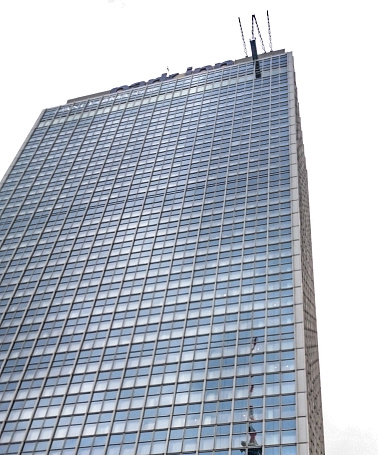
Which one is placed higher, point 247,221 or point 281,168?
point 281,168

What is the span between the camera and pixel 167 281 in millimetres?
105062

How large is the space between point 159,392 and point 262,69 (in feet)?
301

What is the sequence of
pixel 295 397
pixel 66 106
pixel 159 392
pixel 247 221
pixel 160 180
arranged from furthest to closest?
pixel 66 106, pixel 160 180, pixel 247 221, pixel 159 392, pixel 295 397

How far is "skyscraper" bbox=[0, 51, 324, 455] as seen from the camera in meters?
83.1

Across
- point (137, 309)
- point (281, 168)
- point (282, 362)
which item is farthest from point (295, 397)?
point (281, 168)

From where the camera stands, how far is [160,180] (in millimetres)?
129750

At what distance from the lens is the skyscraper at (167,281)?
83.1 m

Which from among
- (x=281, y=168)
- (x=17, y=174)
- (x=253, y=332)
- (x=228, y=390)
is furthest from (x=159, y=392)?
(x=17, y=174)

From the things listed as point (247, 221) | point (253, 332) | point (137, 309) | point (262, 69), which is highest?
point (262, 69)

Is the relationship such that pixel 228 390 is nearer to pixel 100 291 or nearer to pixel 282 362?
pixel 282 362

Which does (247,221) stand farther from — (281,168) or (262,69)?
(262,69)

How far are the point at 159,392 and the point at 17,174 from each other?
81.8 m

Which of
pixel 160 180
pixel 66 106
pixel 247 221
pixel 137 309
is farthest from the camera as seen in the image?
pixel 66 106

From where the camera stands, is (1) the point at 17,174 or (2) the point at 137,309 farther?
(1) the point at 17,174
